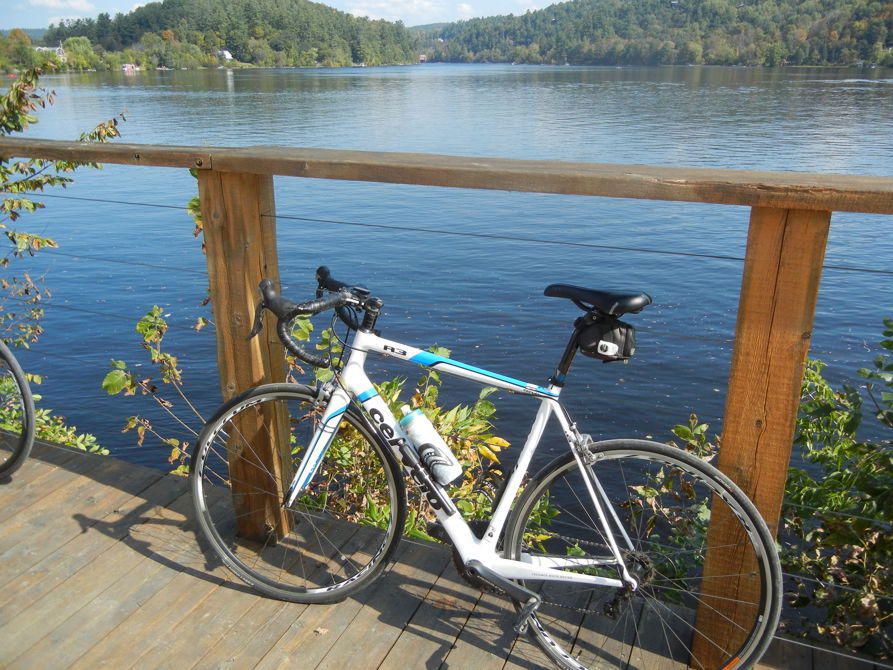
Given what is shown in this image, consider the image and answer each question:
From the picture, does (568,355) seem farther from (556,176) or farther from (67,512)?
(67,512)

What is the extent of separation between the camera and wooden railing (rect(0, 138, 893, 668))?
193 centimetres

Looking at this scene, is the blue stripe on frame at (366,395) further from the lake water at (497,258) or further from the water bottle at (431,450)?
the lake water at (497,258)

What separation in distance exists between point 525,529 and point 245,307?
3.80ft

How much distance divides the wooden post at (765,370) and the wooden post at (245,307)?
1.49 metres

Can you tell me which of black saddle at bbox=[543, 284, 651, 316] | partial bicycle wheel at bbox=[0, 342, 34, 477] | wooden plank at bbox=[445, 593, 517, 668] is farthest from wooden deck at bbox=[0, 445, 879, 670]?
black saddle at bbox=[543, 284, 651, 316]

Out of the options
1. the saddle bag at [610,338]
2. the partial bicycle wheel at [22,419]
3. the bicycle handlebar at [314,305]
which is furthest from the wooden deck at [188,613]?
the saddle bag at [610,338]

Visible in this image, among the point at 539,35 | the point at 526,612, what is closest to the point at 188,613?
the point at 526,612

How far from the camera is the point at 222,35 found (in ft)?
301

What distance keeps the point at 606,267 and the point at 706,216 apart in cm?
395

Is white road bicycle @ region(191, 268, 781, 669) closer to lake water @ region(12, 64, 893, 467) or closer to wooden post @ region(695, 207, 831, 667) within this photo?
wooden post @ region(695, 207, 831, 667)

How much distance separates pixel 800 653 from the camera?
2373 millimetres

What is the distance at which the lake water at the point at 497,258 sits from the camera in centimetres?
905

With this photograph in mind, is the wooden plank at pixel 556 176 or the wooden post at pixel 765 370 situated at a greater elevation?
the wooden plank at pixel 556 176

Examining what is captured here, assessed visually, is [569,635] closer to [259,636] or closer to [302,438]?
[259,636]
